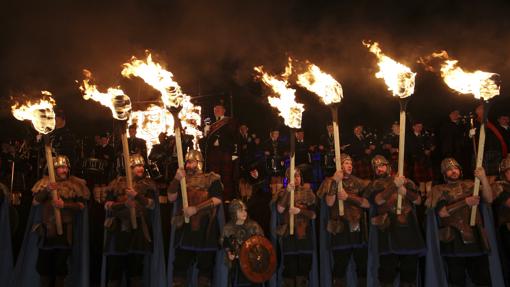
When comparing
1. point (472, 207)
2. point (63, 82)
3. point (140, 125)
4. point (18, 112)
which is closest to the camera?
point (472, 207)

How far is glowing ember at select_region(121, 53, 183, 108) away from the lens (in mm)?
7365

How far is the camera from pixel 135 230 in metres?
7.79

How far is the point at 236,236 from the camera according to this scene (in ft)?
24.7

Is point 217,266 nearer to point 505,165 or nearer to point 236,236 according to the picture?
point 236,236

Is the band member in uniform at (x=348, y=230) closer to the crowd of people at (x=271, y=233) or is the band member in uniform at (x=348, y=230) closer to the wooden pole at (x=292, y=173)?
the crowd of people at (x=271, y=233)

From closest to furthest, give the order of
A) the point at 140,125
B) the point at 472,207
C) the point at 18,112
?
the point at 472,207, the point at 18,112, the point at 140,125

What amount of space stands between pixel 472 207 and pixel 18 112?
21.5 ft

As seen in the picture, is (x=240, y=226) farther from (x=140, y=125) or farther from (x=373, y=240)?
(x=140, y=125)

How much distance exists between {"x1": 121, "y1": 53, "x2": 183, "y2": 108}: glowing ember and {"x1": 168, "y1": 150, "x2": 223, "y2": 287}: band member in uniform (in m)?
1.02

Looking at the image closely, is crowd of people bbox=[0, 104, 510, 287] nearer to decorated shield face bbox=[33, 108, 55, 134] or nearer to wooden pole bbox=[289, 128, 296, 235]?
wooden pole bbox=[289, 128, 296, 235]

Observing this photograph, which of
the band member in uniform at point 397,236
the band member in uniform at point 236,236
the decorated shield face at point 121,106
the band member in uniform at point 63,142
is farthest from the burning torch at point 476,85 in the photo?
the band member in uniform at point 63,142

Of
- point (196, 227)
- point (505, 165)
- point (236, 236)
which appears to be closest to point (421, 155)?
point (505, 165)

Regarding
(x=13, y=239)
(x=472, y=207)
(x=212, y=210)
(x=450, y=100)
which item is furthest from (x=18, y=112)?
(x=450, y=100)

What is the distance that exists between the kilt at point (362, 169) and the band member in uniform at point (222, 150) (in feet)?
8.58
